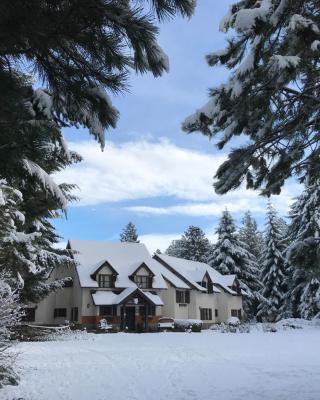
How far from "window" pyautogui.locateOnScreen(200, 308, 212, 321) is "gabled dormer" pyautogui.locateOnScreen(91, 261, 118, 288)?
35.7 feet

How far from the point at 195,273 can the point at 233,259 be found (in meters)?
9.21

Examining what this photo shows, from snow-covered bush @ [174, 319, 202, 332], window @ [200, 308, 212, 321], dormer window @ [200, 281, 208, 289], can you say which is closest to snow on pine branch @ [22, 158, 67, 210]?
snow-covered bush @ [174, 319, 202, 332]

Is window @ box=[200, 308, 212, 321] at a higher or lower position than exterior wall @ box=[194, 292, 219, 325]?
lower

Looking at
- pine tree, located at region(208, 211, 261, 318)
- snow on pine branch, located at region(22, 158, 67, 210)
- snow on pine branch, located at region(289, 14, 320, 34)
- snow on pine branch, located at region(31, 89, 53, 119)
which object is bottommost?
snow on pine branch, located at region(22, 158, 67, 210)

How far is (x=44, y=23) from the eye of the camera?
367 cm

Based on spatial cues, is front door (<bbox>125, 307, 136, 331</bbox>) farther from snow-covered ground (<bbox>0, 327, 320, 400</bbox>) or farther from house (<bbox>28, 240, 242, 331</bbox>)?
snow-covered ground (<bbox>0, 327, 320, 400</bbox>)

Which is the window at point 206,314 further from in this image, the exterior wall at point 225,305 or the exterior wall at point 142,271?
the exterior wall at point 142,271

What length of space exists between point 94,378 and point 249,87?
871 centimetres

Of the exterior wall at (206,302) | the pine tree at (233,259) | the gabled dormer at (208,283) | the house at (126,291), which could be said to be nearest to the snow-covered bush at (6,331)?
the house at (126,291)

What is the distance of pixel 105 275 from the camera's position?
39406 millimetres

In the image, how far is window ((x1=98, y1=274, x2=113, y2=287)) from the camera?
128 feet

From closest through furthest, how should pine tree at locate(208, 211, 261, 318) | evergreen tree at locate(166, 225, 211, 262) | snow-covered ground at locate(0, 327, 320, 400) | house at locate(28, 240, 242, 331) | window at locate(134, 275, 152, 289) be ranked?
snow-covered ground at locate(0, 327, 320, 400)
house at locate(28, 240, 242, 331)
window at locate(134, 275, 152, 289)
pine tree at locate(208, 211, 261, 318)
evergreen tree at locate(166, 225, 211, 262)

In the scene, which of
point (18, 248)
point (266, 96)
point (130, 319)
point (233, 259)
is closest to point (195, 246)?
point (233, 259)

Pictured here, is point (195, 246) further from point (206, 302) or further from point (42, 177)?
point (42, 177)
